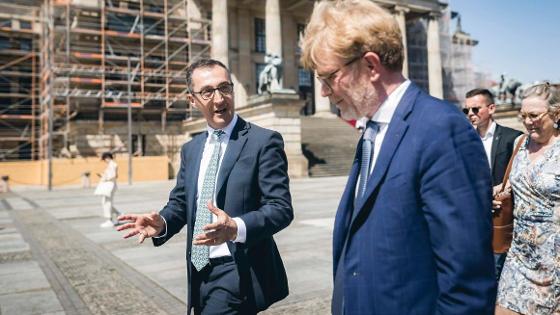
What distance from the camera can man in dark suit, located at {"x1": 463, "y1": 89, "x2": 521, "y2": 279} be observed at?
3.85 metres

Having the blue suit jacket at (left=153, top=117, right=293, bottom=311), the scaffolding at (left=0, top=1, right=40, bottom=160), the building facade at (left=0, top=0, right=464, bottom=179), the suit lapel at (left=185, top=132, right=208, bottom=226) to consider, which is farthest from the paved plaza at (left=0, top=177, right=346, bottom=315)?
the scaffolding at (left=0, top=1, right=40, bottom=160)

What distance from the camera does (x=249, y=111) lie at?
24.9m

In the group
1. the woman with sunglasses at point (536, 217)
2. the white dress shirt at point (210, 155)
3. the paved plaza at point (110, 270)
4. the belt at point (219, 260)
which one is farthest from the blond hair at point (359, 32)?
the paved plaza at point (110, 270)

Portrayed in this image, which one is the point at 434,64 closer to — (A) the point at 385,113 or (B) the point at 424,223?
(A) the point at 385,113

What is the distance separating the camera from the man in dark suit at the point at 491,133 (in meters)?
3.85

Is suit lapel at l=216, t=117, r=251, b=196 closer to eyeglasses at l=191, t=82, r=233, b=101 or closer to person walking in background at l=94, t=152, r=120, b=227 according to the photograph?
eyeglasses at l=191, t=82, r=233, b=101

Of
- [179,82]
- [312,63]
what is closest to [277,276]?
[312,63]

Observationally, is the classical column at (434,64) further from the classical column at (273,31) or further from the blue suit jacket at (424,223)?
the blue suit jacket at (424,223)

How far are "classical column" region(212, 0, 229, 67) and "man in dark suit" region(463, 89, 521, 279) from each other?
27690 mm

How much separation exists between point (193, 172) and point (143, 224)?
17.3 inches

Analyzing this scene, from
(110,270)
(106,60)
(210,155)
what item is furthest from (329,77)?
(106,60)

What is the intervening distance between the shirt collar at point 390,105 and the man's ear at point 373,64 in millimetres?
92

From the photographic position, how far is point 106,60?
98.9ft

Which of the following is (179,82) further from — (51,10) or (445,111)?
(445,111)
